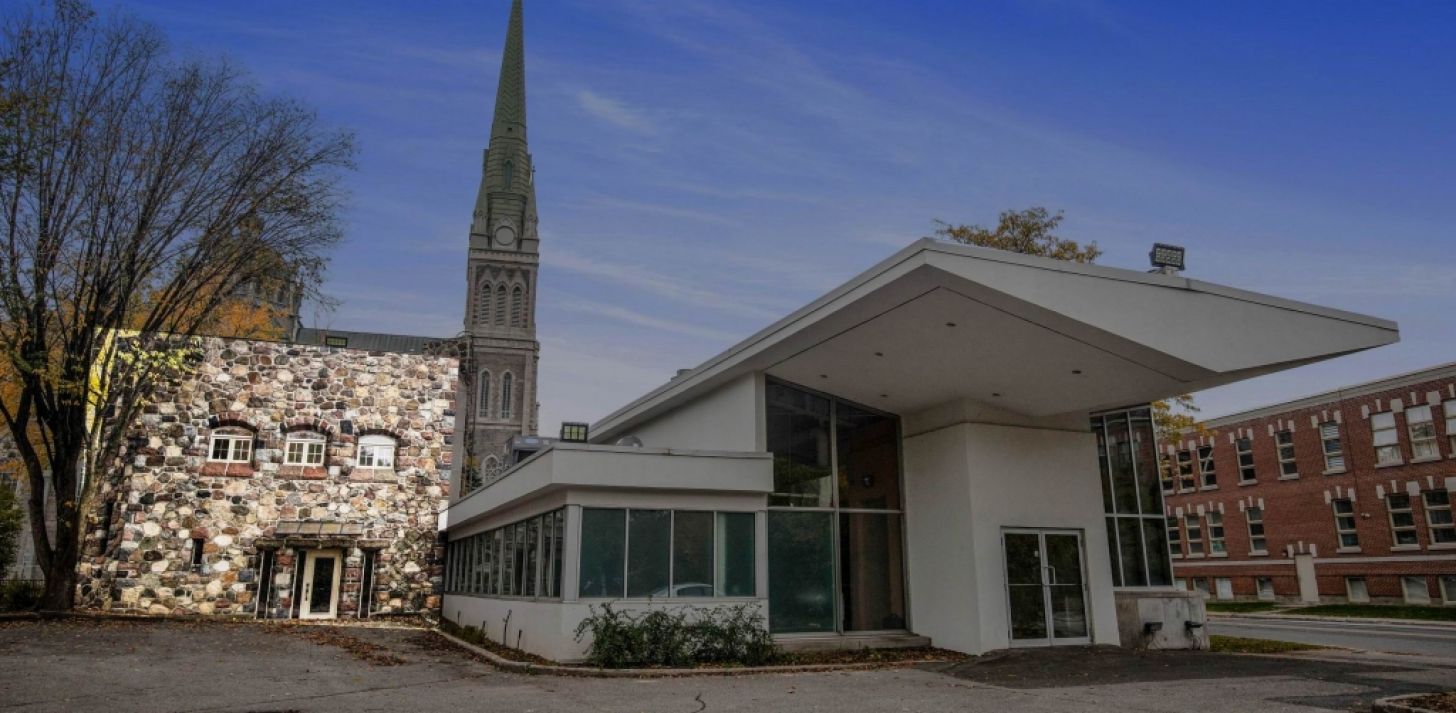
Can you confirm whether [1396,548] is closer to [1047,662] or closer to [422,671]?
[1047,662]

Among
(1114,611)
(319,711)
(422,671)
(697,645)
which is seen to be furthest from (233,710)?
(1114,611)

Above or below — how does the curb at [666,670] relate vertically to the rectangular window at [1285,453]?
below

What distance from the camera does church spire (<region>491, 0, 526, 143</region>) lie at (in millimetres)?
91500

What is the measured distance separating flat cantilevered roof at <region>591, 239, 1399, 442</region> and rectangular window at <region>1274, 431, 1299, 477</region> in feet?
69.3

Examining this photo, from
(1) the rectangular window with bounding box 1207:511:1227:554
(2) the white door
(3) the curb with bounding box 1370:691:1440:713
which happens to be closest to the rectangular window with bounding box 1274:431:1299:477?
(1) the rectangular window with bounding box 1207:511:1227:554

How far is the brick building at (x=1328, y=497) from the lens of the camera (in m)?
26.6

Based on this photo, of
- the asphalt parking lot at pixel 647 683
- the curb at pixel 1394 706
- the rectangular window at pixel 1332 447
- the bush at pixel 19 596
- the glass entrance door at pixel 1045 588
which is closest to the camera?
the curb at pixel 1394 706

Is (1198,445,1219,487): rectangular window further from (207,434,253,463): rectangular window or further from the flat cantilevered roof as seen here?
(207,434,253,463): rectangular window

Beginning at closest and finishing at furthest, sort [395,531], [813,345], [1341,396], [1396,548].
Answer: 1. [813,345]
2. [395,531]
3. [1396,548]
4. [1341,396]

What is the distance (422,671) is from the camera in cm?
1229

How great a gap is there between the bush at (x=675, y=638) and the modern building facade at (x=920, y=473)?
0.27 meters

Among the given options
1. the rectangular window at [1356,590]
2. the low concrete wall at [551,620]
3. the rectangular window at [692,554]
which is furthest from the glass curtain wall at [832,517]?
the rectangular window at [1356,590]

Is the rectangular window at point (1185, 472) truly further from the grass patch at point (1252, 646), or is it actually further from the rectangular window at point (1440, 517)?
the grass patch at point (1252, 646)

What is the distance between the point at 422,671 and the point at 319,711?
398cm
